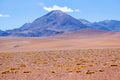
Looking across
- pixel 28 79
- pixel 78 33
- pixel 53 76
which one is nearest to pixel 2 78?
pixel 28 79

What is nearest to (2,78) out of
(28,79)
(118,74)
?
(28,79)

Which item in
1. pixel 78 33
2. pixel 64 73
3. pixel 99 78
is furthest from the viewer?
pixel 78 33

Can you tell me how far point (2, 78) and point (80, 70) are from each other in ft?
17.4

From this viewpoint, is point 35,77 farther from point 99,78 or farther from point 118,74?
point 118,74

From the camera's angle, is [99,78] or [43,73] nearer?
[99,78]

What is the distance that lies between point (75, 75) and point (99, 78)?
73.0 inches

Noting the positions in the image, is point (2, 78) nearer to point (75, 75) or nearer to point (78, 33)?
point (75, 75)

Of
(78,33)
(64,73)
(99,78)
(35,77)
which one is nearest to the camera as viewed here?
(99,78)

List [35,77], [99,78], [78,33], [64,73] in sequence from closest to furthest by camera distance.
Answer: [99,78] < [35,77] < [64,73] < [78,33]

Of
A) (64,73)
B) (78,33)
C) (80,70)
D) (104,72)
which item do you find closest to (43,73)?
(64,73)

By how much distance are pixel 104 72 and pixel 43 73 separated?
3877mm

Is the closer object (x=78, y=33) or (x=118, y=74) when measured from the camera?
(x=118, y=74)

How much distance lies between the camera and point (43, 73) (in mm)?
18891

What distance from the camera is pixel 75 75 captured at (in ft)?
58.0
